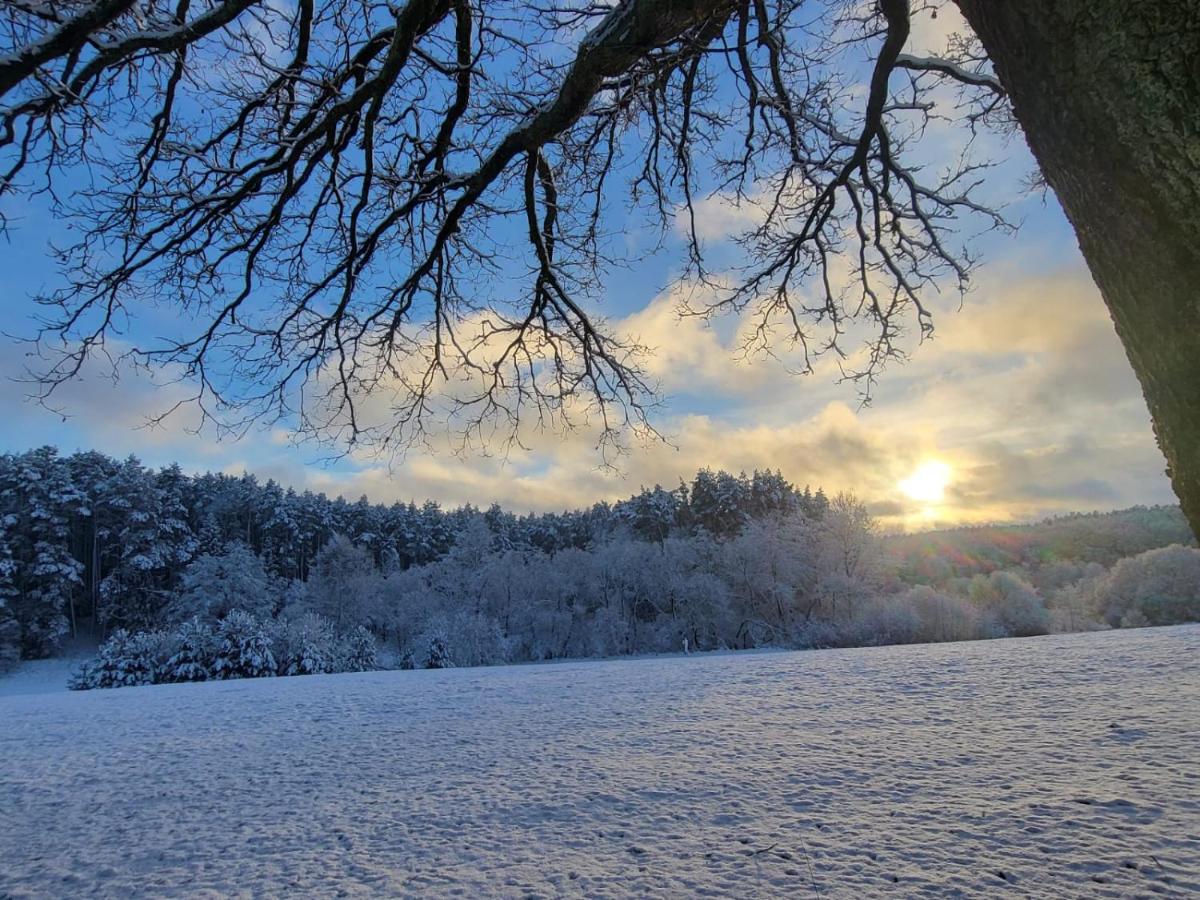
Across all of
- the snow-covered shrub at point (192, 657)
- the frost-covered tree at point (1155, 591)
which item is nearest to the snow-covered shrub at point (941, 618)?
the frost-covered tree at point (1155, 591)

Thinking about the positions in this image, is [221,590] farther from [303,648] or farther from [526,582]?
[526,582]

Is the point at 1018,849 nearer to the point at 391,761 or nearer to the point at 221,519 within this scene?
the point at 391,761

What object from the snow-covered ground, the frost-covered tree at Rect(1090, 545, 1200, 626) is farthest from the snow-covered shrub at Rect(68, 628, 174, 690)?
the frost-covered tree at Rect(1090, 545, 1200, 626)

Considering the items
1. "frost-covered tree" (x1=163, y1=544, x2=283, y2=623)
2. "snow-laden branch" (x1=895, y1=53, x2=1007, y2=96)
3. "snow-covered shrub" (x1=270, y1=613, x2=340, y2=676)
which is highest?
"snow-laden branch" (x1=895, y1=53, x2=1007, y2=96)

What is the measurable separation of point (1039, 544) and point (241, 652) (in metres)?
57.3

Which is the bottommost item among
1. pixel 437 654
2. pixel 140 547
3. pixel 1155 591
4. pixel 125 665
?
pixel 437 654

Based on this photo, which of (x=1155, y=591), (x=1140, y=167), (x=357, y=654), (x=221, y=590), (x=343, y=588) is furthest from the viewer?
(x=343, y=588)

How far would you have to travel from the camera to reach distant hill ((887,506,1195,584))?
40.9 m

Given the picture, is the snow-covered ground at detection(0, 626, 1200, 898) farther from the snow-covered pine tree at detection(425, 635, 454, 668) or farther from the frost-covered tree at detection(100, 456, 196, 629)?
the frost-covered tree at detection(100, 456, 196, 629)

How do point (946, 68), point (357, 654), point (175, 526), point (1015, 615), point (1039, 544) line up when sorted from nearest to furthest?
point (946, 68)
point (1015, 615)
point (357, 654)
point (175, 526)
point (1039, 544)

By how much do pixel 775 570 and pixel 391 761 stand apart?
33625 millimetres

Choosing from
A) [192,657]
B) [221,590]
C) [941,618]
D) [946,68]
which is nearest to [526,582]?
[221,590]

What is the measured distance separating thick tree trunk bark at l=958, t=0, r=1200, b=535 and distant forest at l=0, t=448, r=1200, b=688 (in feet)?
92.7

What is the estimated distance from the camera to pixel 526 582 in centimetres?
4144
